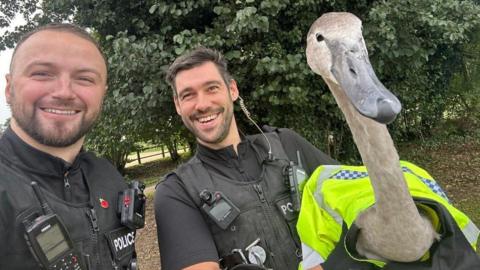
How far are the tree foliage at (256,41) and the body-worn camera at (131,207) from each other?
10.4 feet

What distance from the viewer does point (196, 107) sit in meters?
2.95

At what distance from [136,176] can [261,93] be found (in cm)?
1582

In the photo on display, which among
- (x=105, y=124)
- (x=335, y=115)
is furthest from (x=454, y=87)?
(x=105, y=124)

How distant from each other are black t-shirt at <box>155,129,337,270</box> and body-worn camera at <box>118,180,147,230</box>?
0.27 metres

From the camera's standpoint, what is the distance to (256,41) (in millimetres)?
6129

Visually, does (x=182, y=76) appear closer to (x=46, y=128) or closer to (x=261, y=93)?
(x=46, y=128)

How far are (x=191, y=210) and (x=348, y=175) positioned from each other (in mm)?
988

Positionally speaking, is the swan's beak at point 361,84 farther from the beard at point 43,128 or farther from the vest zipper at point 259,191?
the beard at point 43,128

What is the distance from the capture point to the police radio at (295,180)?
2891mm

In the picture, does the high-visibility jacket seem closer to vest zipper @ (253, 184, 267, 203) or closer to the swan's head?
vest zipper @ (253, 184, 267, 203)

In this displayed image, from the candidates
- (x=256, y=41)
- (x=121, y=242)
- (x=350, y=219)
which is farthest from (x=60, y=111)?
(x=256, y=41)

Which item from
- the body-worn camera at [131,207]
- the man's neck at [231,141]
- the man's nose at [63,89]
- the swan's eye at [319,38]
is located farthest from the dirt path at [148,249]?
the swan's eye at [319,38]

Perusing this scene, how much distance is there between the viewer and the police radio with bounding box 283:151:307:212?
2.89 m

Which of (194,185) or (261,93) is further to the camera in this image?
(261,93)
